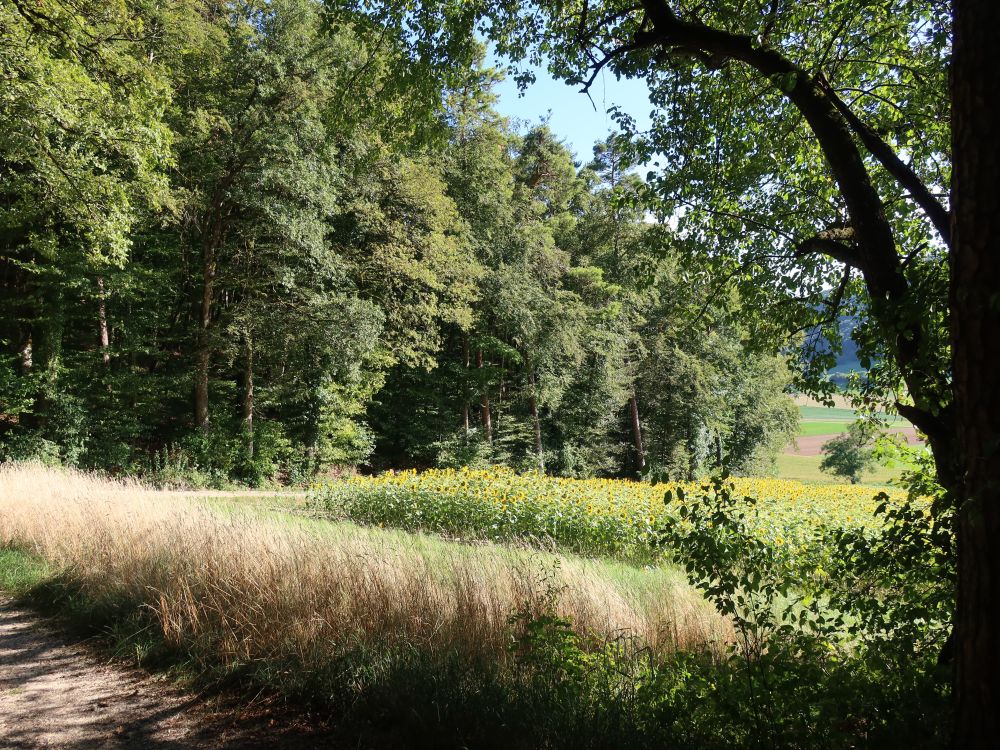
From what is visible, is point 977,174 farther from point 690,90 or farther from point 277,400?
point 277,400

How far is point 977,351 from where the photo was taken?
2.29 m

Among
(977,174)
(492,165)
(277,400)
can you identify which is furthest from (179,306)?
(977,174)

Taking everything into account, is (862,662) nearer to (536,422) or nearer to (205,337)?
(205,337)

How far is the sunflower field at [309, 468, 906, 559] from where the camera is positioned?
9953 mm

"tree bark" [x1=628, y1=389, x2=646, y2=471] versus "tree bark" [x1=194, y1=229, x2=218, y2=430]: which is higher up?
"tree bark" [x1=194, y1=229, x2=218, y2=430]

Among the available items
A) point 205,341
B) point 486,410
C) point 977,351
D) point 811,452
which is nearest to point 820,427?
point 811,452

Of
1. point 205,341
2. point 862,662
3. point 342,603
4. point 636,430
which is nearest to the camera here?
point 862,662

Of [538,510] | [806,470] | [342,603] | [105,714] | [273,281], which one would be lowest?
[806,470]

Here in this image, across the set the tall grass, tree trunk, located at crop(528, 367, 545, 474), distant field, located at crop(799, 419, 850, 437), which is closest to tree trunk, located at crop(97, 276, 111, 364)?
the tall grass

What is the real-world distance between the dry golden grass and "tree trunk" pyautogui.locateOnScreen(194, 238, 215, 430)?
14.2 metres

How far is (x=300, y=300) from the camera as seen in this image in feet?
67.2

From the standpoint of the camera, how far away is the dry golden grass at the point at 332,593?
4.61 metres

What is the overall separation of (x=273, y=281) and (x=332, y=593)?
54.0ft

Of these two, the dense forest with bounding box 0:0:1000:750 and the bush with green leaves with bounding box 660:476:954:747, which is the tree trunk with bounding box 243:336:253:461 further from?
the bush with green leaves with bounding box 660:476:954:747
